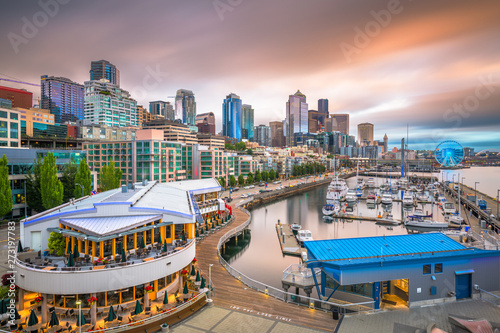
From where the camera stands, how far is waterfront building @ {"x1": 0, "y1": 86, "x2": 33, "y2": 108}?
12672cm

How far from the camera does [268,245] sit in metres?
45.2

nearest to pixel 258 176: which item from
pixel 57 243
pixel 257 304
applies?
pixel 257 304

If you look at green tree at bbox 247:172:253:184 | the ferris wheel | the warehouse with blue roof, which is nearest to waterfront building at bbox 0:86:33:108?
green tree at bbox 247:172:253:184

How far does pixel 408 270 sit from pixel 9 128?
7100 cm

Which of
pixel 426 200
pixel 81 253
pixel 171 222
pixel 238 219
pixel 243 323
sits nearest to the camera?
pixel 243 323

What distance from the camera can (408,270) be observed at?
752 inches

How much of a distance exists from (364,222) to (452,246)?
134 ft

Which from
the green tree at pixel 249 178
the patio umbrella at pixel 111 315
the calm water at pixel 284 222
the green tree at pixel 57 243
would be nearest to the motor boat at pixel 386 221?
the calm water at pixel 284 222

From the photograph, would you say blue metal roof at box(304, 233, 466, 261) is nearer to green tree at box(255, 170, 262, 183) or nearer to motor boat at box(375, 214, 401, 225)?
motor boat at box(375, 214, 401, 225)

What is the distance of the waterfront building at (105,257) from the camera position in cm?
1712

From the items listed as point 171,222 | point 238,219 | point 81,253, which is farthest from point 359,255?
point 238,219

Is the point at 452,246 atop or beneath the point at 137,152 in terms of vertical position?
beneath

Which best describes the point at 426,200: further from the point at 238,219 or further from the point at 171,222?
the point at 171,222

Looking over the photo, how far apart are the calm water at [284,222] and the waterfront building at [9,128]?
169ft
